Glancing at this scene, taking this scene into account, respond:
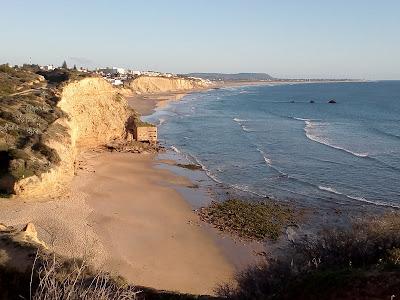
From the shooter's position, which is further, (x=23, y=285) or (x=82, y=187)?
(x=82, y=187)

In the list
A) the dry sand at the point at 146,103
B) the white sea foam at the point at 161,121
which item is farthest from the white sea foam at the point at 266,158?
the dry sand at the point at 146,103

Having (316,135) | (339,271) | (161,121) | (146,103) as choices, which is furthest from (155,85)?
(339,271)

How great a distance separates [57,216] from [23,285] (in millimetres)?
11195

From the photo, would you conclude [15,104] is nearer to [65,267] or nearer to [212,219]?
[212,219]

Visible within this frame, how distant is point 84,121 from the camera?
136 ft

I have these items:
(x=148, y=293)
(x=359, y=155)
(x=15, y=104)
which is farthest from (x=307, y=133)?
(x=148, y=293)

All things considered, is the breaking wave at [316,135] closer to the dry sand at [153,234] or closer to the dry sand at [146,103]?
the dry sand at [153,234]

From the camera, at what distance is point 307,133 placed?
58.4 meters

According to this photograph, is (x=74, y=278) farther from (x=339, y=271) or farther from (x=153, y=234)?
(x=153, y=234)

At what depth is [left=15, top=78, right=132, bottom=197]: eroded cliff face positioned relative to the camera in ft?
96.9

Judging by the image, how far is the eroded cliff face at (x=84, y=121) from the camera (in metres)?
29.5

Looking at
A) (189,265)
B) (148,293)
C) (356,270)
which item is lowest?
(189,265)

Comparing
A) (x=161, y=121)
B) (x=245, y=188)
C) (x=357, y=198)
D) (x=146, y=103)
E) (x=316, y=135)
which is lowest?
(x=245, y=188)

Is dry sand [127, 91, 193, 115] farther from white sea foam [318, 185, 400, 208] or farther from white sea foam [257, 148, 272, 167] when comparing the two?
white sea foam [318, 185, 400, 208]
